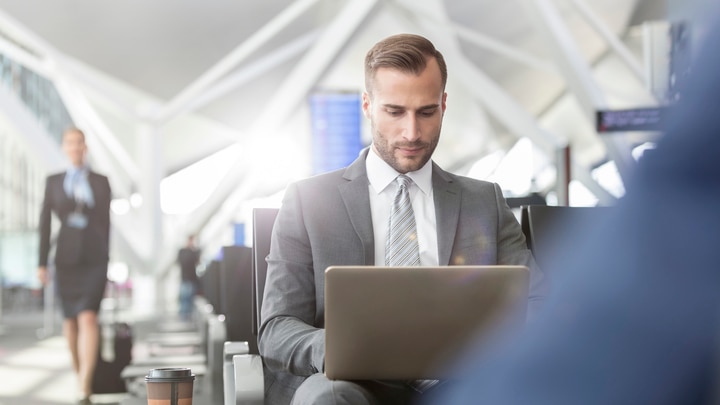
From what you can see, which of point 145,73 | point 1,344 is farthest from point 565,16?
point 1,344

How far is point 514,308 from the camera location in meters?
2.14

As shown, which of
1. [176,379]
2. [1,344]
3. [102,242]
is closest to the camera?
[176,379]

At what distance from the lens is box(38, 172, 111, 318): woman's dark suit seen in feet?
24.4

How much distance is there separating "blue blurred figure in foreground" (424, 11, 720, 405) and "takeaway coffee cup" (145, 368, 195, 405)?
66.0 inches

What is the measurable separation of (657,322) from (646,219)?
15 centimetres

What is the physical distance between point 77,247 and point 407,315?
18.9 ft

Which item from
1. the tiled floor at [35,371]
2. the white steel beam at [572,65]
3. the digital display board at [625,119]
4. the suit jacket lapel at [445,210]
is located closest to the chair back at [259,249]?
the suit jacket lapel at [445,210]

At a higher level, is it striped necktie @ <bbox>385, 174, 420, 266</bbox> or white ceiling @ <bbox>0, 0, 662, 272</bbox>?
white ceiling @ <bbox>0, 0, 662, 272</bbox>

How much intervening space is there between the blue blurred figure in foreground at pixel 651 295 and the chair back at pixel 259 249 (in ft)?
6.66

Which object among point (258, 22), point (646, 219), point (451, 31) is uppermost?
point (258, 22)

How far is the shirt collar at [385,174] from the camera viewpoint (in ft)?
9.97

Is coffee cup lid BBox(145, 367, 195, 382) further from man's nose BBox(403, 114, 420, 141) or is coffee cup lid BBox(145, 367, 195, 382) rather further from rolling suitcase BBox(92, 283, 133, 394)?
rolling suitcase BBox(92, 283, 133, 394)

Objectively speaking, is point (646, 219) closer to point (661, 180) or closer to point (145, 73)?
point (661, 180)

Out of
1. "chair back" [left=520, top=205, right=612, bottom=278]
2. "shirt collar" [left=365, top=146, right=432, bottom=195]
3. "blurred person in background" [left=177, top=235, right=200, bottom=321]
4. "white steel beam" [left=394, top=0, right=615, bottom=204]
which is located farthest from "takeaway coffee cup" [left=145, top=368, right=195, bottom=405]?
"blurred person in background" [left=177, top=235, right=200, bottom=321]
